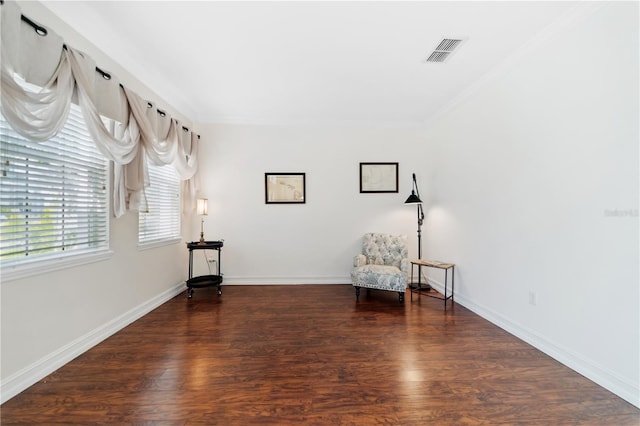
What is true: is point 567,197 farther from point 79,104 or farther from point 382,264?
point 79,104

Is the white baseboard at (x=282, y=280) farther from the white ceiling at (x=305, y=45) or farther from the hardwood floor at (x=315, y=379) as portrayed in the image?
the white ceiling at (x=305, y=45)

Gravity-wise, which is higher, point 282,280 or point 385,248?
point 385,248

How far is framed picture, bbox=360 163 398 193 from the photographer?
4.36 meters

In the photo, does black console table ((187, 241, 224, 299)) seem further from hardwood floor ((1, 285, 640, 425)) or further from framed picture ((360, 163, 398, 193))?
framed picture ((360, 163, 398, 193))

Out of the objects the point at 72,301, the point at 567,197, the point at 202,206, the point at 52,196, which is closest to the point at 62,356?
the point at 72,301

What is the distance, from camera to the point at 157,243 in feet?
10.6

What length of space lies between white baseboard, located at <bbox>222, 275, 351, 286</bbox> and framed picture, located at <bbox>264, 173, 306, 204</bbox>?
126 cm

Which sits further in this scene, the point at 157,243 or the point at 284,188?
the point at 284,188

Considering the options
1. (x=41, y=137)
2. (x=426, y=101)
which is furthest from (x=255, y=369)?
(x=426, y=101)

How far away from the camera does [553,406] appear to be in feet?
5.30

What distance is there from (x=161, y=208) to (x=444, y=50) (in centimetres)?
370

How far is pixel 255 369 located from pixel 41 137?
212 centimetres

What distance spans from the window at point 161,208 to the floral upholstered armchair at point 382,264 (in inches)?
103

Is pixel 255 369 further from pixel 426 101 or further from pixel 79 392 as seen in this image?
pixel 426 101
